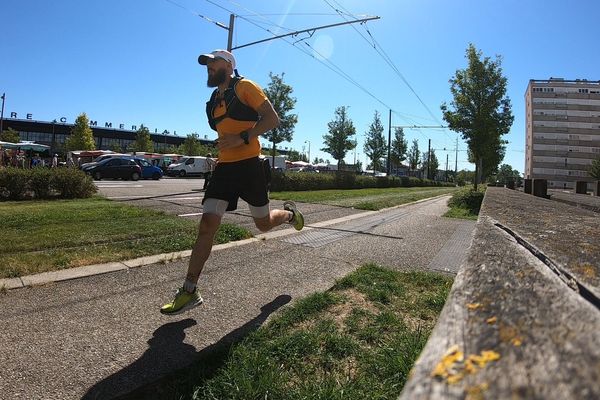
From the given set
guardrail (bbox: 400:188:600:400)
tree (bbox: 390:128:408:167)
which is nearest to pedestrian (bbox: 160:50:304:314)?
guardrail (bbox: 400:188:600:400)

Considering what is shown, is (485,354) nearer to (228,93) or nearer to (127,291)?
(228,93)

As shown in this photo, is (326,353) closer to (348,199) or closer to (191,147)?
(348,199)

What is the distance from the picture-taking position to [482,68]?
18.5 metres

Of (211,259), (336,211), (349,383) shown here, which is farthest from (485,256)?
(336,211)

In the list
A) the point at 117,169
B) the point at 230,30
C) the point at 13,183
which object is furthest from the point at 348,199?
the point at 117,169

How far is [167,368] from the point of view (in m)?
2.26

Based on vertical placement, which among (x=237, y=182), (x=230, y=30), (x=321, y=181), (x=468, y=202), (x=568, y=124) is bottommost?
(x=468, y=202)

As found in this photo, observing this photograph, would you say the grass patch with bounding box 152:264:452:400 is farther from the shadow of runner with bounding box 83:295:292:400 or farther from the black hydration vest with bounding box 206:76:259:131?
the black hydration vest with bounding box 206:76:259:131

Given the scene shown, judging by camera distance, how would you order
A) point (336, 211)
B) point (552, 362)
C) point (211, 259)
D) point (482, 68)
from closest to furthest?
point (552, 362), point (211, 259), point (336, 211), point (482, 68)

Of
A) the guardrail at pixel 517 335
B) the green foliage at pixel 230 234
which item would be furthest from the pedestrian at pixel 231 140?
the guardrail at pixel 517 335

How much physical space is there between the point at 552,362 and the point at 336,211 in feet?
32.6

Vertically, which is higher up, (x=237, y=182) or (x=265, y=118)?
(x=265, y=118)

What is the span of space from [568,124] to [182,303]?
112381mm

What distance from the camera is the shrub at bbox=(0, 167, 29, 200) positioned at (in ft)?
34.2
